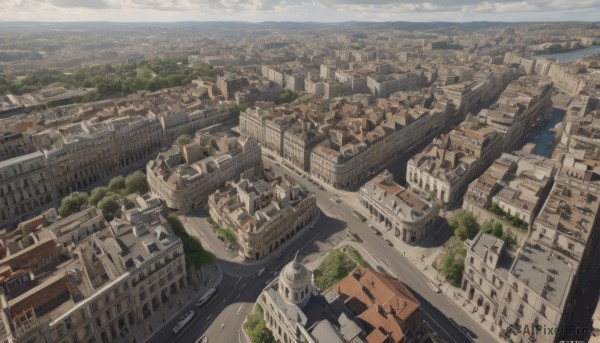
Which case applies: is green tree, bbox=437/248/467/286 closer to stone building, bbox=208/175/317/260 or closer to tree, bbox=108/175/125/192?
stone building, bbox=208/175/317/260

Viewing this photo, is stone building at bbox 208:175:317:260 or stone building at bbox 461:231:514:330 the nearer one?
stone building at bbox 461:231:514:330

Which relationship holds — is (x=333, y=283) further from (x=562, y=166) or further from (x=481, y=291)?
(x=562, y=166)

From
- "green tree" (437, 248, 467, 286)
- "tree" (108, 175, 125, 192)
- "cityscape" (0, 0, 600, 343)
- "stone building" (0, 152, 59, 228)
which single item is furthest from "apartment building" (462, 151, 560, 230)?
"stone building" (0, 152, 59, 228)

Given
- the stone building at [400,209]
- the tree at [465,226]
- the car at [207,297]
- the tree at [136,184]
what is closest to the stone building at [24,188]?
the tree at [136,184]

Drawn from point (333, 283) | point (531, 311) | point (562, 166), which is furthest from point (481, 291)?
point (562, 166)

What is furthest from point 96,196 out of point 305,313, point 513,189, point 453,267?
point 513,189

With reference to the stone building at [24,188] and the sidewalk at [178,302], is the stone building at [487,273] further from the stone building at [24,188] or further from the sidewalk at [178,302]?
the stone building at [24,188]
